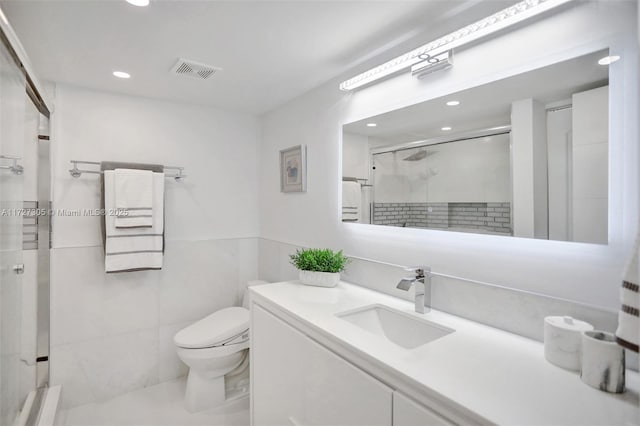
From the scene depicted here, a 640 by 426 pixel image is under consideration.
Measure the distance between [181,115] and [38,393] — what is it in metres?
2.02

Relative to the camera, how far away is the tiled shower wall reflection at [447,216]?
1257mm

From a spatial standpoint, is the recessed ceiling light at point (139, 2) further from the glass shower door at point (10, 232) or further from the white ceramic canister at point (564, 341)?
the white ceramic canister at point (564, 341)

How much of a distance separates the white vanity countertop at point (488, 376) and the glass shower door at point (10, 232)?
3.84 ft

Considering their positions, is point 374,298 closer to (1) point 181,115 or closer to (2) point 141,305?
(2) point 141,305

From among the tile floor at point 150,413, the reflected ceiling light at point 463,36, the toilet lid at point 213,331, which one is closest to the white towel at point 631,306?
the reflected ceiling light at point 463,36

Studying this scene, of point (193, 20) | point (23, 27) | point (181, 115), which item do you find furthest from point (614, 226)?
point (181, 115)

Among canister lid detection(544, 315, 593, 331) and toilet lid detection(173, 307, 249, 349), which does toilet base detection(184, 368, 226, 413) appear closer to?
toilet lid detection(173, 307, 249, 349)

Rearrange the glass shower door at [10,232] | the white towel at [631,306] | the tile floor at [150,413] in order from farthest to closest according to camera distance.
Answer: the tile floor at [150,413] → the glass shower door at [10,232] → the white towel at [631,306]

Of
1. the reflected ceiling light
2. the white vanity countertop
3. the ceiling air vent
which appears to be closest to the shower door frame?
the ceiling air vent

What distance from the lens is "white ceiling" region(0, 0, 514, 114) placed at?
4.36 feet

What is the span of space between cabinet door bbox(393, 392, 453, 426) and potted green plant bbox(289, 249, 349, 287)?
88 cm

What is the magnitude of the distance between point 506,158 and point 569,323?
1.97 feet

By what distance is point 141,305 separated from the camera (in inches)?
94.7

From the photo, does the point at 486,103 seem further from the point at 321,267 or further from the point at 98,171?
the point at 98,171
